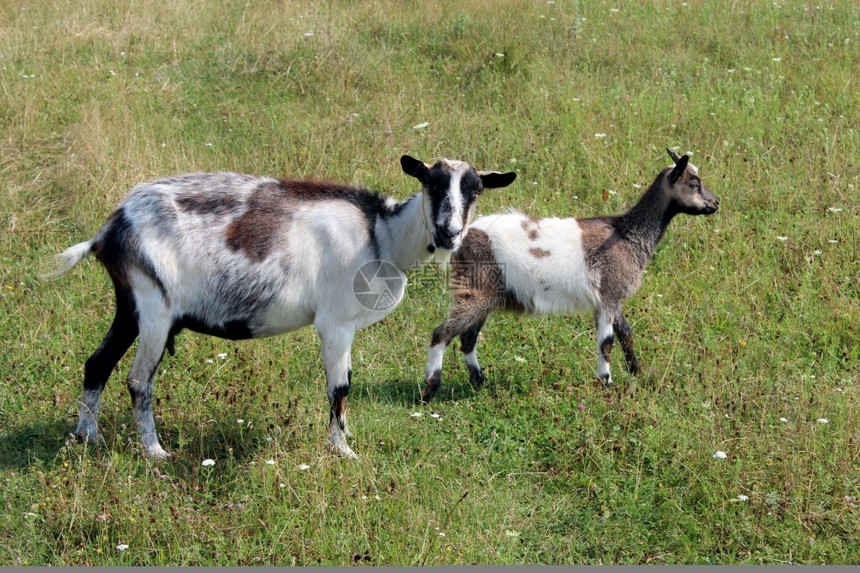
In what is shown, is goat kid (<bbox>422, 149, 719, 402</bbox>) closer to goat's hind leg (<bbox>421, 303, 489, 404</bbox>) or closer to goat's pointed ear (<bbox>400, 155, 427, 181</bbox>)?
goat's hind leg (<bbox>421, 303, 489, 404</bbox>)

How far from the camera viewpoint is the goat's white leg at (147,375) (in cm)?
603

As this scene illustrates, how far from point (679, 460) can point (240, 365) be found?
2.98m

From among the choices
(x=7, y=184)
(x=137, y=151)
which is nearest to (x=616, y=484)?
(x=137, y=151)

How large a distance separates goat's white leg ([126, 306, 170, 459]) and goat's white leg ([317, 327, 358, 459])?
952 millimetres

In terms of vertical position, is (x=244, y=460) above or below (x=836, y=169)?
below

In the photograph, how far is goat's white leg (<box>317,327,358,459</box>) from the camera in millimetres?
6254

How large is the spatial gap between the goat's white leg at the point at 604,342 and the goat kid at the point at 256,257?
1.72 metres

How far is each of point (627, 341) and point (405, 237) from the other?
2.09 m

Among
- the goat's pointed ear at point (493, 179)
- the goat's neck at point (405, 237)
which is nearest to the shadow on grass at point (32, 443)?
the goat's neck at point (405, 237)

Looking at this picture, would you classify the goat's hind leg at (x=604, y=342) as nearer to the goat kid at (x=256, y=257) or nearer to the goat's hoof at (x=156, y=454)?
the goat kid at (x=256, y=257)

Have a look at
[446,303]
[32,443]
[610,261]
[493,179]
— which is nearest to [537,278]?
[610,261]

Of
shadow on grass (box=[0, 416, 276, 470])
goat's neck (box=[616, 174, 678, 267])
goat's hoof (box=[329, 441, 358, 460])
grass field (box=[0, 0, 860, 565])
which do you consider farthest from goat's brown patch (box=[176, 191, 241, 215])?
goat's neck (box=[616, 174, 678, 267])

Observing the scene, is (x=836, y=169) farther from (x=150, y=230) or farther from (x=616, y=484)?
(x=150, y=230)

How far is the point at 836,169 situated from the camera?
974 cm
